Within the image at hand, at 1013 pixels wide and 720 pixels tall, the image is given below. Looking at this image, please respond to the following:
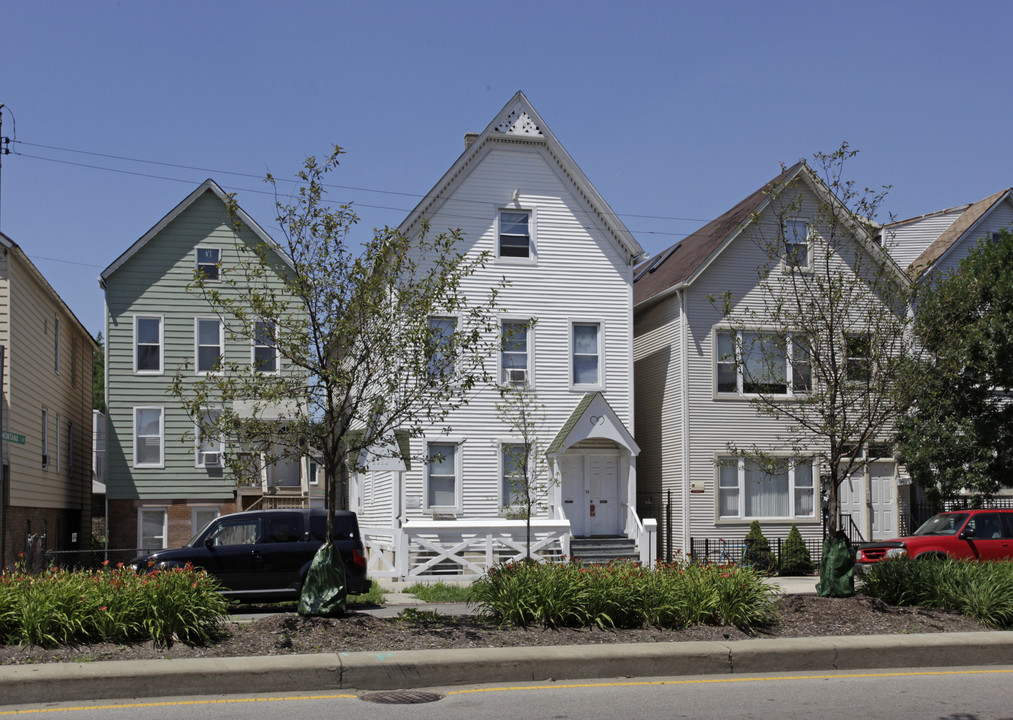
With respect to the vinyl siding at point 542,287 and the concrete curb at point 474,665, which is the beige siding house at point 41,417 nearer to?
the vinyl siding at point 542,287

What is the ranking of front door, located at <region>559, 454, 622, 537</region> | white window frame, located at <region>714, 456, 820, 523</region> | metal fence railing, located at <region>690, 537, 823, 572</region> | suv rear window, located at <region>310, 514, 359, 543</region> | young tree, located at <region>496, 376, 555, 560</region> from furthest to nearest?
white window frame, located at <region>714, 456, 820, 523</region>, front door, located at <region>559, 454, 622, 537</region>, metal fence railing, located at <region>690, 537, 823, 572</region>, young tree, located at <region>496, 376, 555, 560</region>, suv rear window, located at <region>310, 514, 359, 543</region>

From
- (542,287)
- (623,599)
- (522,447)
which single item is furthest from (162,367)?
(623,599)

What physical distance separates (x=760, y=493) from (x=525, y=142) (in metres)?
11.4

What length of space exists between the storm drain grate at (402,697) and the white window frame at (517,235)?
18792mm

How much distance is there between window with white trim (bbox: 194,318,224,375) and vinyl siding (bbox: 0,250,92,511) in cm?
393

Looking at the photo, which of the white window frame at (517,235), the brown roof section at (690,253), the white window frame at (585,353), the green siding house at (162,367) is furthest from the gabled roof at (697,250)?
the green siding house at (162,367)

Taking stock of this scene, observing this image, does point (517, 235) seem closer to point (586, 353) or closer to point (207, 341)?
point (586, 353)

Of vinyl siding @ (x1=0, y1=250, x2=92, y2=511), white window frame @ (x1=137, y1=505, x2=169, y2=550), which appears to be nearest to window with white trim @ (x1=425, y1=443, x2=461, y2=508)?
white window frame @ (x1=137, y1=505, x2=169, y2=550)

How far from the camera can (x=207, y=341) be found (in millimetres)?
30016

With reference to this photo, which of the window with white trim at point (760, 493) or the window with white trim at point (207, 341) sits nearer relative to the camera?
the window with white trim at point (760, 493)

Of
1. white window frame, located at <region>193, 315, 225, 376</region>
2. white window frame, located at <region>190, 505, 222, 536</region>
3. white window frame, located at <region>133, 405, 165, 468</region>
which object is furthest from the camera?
white window frame, located at <region>193, 315, 225, 376</region>

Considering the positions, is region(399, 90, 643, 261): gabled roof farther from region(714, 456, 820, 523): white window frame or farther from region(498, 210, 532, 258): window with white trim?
region(714, 456, 820, 523): white window frame

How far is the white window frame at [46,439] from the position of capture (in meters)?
27.8

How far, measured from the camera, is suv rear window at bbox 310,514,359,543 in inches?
746
